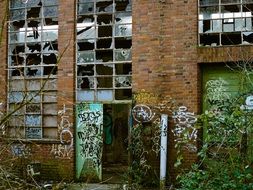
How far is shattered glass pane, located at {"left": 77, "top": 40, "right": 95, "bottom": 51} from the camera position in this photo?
42.5 feet

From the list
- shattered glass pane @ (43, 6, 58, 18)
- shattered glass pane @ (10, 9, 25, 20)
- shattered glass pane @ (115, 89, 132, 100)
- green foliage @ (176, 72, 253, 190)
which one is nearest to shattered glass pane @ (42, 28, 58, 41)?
shattered glass pane @ (43, 6, 58, 18)

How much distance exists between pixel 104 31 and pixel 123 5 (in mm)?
847

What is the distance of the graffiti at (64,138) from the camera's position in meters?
13.0

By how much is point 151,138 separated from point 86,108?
2.06 meters

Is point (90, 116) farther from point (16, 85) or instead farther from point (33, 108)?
point (16, 85)

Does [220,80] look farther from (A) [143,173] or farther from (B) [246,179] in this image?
(B) [246,179]

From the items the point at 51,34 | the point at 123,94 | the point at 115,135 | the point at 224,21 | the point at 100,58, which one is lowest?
the point at 115,135

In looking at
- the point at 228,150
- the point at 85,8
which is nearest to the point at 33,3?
the point at 85,8

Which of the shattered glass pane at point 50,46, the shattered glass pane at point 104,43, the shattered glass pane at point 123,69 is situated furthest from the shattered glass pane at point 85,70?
the shattered glass pane at point 50,46

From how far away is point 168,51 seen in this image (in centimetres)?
1209

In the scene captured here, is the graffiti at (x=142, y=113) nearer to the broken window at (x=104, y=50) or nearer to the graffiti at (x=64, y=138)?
the broken window at (x=104, y=50)

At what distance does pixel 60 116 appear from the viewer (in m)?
13.1

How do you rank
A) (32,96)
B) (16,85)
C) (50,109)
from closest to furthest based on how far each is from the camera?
(32,96) → (50,109) → (16,85)

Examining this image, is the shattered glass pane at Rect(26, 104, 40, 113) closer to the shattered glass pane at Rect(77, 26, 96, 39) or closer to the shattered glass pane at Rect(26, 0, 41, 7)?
the shattered glass pane at Rect(77, 26, 96, 39)
